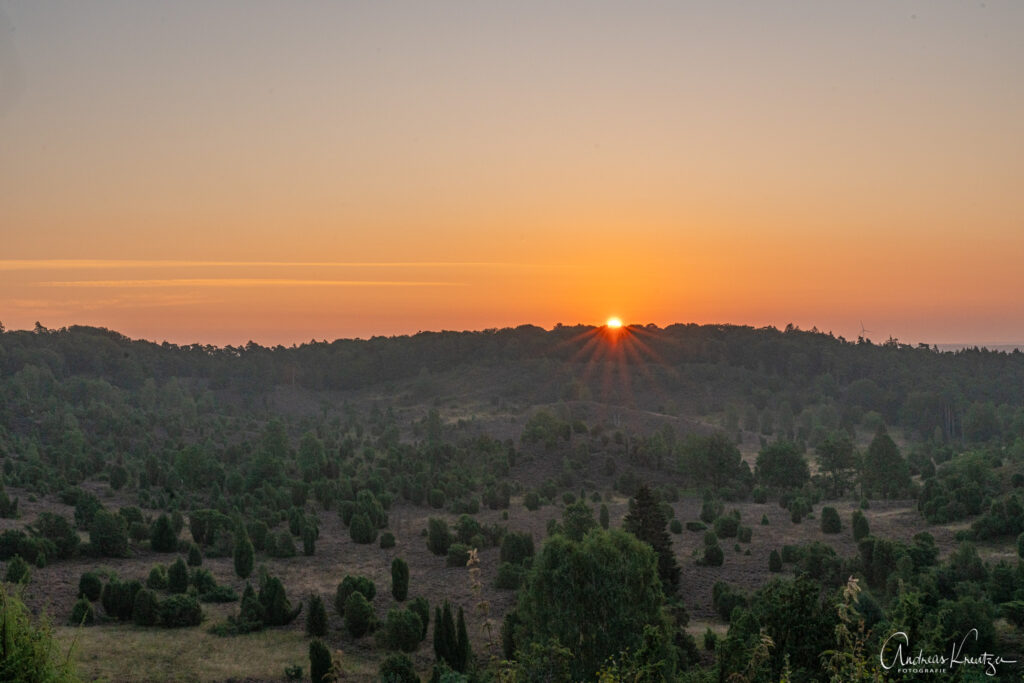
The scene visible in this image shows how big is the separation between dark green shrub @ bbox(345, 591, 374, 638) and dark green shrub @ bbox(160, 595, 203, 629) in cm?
670

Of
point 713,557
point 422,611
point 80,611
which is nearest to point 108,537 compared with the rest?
point 80,611

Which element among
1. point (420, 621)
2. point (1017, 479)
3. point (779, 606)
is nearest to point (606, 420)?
point (1017, 479)

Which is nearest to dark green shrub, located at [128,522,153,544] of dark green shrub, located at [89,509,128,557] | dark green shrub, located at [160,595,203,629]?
dark green shrub, located at [89,509,128,557]

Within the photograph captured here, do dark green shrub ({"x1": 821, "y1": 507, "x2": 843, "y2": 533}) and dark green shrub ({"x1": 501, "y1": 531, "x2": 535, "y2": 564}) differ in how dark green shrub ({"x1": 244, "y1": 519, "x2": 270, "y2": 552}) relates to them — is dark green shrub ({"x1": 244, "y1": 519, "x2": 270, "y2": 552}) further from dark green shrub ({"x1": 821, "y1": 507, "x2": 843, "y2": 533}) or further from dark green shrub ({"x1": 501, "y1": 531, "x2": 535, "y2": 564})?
dark green shrub ({"x1": 821, "y1": 507, "x2": 843, "y2": 533})

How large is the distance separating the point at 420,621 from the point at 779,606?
15129 mm

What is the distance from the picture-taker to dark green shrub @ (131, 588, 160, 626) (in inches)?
1281

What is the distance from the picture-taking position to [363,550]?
48.9 meters

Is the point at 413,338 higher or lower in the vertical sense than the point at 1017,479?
higher

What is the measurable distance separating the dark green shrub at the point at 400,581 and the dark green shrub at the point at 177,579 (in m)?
10.2

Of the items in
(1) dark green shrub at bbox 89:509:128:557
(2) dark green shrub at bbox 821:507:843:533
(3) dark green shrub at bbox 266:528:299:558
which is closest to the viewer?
(1) dark green shrub at bbox 89:509:128:557

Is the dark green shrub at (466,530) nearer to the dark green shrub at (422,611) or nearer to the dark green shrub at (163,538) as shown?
the dark green shrub at (422,611)

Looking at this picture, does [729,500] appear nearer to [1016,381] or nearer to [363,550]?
[363,550]

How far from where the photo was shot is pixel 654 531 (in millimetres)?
40312

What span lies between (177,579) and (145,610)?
5.57m
